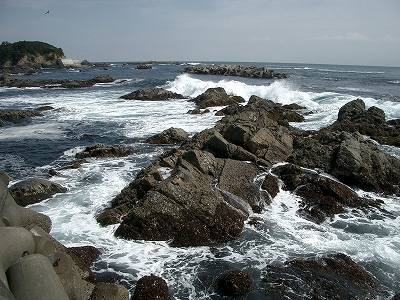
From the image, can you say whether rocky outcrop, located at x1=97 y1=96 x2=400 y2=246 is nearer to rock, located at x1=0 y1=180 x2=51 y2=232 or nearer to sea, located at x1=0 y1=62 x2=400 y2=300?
sea, located at x1=0 y1=62 x2=400 y2=300

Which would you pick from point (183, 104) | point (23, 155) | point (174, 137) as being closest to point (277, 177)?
point (174, 137)

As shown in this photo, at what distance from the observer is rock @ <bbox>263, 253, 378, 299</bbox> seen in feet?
23.0

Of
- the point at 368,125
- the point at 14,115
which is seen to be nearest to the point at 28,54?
the point at 14,115

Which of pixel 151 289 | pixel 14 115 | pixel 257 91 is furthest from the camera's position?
pixel 257 91

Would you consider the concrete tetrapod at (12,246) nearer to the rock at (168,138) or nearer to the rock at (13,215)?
the rock at (13,215)

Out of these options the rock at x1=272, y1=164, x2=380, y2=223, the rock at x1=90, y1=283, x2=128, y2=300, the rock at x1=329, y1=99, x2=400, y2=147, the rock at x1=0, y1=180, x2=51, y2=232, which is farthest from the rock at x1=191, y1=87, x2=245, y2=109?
Result: the rock at x1=90, y1=283, x2=128, y2=300

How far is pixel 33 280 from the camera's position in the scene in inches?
191

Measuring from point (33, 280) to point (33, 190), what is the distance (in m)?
7.63

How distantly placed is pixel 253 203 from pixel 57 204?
688 cm

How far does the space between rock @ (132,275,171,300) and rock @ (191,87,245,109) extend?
24.1 meters

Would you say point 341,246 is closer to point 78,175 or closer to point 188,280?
point 188,280

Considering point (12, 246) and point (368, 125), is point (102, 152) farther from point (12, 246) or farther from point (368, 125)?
point (368, 125)

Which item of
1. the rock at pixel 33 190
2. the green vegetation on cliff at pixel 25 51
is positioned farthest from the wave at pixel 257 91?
the green vegetation on cliff at pixel 25 51

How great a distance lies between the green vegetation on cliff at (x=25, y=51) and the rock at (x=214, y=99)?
325 ft
